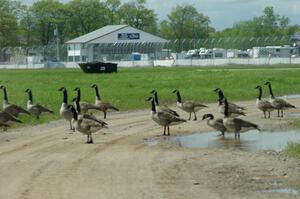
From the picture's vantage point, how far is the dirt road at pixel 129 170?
36.5ft

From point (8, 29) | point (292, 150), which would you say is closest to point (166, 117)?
point (292, 150)

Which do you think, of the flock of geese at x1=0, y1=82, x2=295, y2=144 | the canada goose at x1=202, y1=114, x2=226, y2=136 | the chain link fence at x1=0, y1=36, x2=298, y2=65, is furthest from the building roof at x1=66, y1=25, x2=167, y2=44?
the canada goose at x1=202, y1=114, x2=226, y2=136

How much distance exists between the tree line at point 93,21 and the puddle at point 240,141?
408 feet

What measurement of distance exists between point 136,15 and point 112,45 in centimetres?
3993

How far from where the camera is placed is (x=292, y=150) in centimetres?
1544

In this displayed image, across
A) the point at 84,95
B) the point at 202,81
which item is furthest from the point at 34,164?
the point at 202,81

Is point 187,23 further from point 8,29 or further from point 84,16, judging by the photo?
point 8,29

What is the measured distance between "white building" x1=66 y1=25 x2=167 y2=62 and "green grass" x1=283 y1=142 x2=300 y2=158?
10216 centimetres

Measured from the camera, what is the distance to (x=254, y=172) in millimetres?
12891

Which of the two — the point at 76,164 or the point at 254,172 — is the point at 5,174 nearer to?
the point at 76,164

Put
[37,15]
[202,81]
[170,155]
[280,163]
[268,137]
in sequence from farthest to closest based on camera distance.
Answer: [37,15] → [202,81] → [268,137] → [170,155] → [280,163]

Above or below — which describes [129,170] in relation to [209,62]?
above

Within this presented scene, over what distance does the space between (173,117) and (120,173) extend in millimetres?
7254

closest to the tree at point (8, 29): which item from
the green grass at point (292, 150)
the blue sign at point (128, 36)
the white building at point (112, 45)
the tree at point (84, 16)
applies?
the tree at point (84, 16)
